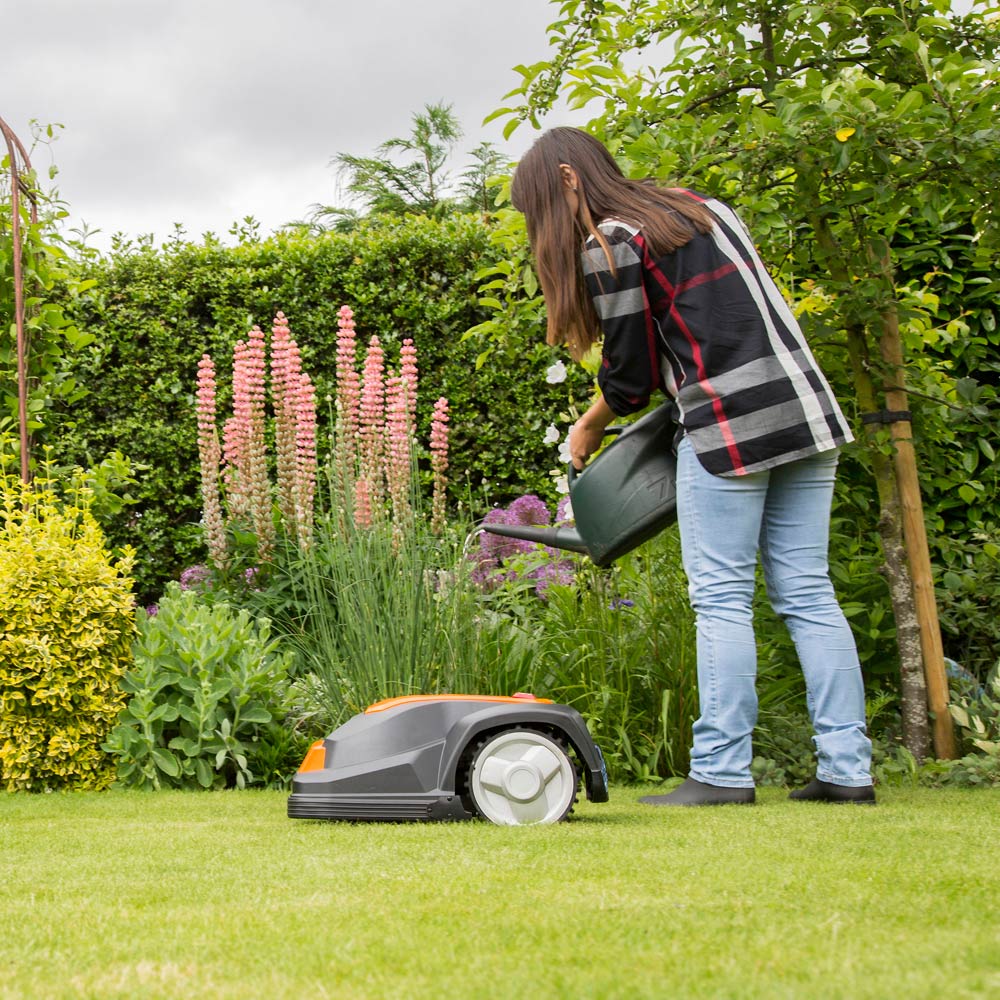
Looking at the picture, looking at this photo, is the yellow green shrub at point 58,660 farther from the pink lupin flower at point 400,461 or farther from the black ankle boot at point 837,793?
the black ankle boot at point 837,793

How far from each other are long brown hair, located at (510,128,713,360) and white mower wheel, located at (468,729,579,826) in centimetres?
105

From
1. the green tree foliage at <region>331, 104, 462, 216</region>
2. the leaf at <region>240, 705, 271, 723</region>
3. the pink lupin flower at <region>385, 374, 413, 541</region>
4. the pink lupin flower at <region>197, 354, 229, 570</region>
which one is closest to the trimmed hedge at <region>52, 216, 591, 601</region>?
the pink lupin flower at <region>197, 354, 229, 570</region>

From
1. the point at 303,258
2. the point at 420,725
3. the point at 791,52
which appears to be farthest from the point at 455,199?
the point at 420,725

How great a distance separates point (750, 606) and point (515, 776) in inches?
28.7

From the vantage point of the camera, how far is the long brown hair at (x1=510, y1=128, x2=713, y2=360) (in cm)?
285

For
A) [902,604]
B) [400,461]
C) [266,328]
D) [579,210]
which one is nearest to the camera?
[579,210]

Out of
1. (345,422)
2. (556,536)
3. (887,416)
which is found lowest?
(556,536)

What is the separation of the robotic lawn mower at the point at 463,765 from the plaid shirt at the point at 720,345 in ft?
2.43

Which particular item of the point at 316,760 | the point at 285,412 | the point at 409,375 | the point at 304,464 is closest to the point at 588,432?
the point at 316,760

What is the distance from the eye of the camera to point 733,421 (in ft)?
9.28

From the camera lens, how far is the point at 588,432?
3.13m

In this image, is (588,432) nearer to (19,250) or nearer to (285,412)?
(285,412)

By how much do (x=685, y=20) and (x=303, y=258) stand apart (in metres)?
3.41

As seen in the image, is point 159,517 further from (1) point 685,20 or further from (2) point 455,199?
(2) point 455,199
